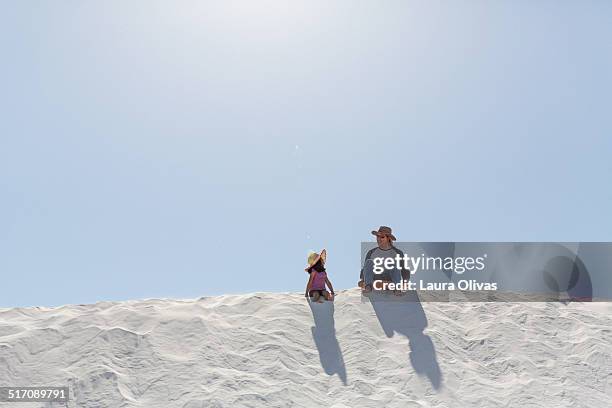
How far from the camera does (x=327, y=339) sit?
33.3 ft

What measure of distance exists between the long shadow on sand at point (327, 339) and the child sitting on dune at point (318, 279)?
0.48ft

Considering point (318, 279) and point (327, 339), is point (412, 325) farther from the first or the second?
point (318, 279)

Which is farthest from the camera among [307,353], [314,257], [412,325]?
[314,257]

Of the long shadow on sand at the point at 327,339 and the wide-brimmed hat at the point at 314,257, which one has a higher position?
the wide-brimmed hat at the point at 314,257

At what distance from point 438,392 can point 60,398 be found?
5142 millimetres

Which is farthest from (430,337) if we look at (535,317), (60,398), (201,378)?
(60,398)

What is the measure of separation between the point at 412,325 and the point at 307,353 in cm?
201

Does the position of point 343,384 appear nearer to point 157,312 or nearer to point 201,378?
point 201,378

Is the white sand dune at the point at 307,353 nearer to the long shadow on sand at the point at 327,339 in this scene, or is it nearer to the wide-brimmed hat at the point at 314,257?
the long shadow on sand at the point at 327,339

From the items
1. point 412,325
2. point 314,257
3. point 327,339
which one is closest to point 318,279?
point 314,257

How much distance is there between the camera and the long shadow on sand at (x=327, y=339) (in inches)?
372

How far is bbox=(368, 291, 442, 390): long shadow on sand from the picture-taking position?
9.49 metres

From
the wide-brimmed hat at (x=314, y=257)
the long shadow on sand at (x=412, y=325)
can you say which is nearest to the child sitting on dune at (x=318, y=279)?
the wide-brimmed hat at (x=314, y=257)

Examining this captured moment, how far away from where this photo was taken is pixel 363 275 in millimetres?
11672
